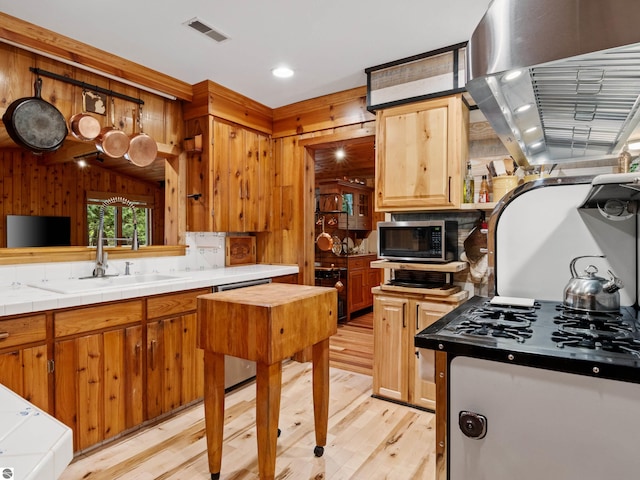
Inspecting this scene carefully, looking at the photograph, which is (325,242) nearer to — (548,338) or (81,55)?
(81,55)

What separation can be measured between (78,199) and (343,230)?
3645 millimetres

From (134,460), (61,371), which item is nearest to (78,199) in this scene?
(61,371)

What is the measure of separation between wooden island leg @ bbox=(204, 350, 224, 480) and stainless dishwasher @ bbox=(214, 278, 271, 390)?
3.27ft

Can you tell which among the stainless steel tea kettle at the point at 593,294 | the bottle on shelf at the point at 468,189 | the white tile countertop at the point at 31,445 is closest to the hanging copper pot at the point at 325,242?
the bottle on shelf at the point at 468,189

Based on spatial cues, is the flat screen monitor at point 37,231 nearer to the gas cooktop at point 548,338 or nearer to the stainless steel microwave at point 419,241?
the stainless steel microwave at point 419,241

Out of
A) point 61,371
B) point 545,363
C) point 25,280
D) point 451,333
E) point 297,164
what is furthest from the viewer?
point 297,164

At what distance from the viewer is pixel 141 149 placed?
3.00m

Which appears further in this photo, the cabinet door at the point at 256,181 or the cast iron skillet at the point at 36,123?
the cabinet door at the point at 256,181

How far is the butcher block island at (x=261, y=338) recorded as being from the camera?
1.74 meters

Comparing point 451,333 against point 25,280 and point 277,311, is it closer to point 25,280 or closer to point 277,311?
point 277,311

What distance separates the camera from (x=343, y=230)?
6086 millimetres

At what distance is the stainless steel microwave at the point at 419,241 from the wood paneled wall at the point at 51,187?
3.49 m

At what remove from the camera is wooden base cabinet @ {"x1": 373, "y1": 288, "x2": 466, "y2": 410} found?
8.78 ft

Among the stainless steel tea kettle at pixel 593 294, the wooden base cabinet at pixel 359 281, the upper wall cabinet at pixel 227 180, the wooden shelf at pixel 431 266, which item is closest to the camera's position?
the stainless steel tea kettle at pixel 593 294
